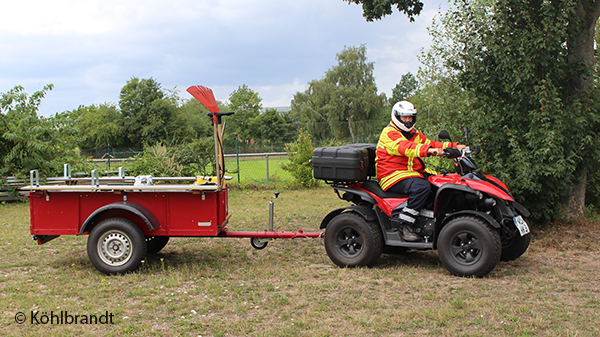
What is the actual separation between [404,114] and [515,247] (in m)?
2.24

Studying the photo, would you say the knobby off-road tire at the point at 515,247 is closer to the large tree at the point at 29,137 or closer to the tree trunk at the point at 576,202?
the tree trunk at the point at 576,202

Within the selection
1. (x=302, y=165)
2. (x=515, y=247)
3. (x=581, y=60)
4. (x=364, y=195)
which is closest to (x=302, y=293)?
(x=364, y=195)

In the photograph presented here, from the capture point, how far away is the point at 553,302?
4707 millimetres

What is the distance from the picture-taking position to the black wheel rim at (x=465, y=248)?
18.2 ft

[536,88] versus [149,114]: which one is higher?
[149,114]

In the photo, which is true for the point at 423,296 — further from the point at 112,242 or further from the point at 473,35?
the point at 473,35

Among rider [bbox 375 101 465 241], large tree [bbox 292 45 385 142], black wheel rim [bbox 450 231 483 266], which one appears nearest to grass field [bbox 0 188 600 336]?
black wheel rim [bbox 450 231 483 266]

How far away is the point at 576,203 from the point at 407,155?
3973 mm

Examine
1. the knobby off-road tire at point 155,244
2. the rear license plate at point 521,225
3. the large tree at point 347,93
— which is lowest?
the knobby off-road tire at point 155,244

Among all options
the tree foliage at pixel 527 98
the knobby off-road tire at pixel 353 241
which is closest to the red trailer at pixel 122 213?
the knobby off-road tire at pixel 353 241

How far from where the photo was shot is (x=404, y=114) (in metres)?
6.03

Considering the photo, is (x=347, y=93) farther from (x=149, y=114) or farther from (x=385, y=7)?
(x=385, y=7)

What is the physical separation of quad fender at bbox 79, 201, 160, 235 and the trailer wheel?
0.13 m

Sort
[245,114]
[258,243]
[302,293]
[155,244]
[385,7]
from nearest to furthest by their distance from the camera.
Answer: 1. [302,293]
2. [258,243]
3. [155,244]
4. [385,7]
5. [245,114]
